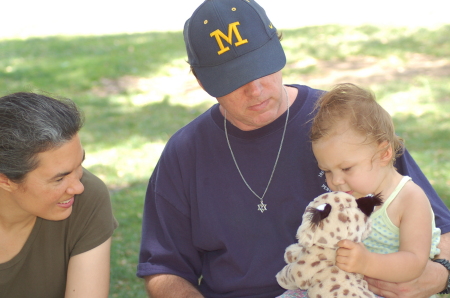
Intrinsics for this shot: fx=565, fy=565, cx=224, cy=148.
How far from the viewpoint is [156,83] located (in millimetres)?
9914

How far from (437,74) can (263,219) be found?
23.3ft

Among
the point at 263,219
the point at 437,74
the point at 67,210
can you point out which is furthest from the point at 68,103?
the point at 437,74

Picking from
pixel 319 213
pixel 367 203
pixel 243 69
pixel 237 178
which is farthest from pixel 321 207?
pixel 243 69

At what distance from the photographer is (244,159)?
2674mm

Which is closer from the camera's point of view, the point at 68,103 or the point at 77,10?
the point at 68,103

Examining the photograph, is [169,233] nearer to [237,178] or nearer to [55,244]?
[237,178]

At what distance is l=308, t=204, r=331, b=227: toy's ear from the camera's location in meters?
2.10

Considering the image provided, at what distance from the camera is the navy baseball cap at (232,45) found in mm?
2578

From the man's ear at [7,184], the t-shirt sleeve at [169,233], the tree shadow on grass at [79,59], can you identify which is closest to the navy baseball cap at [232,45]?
the t-shirt sleeve at [169,233]

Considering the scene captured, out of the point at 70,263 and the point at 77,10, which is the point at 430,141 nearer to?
the point at 70,263

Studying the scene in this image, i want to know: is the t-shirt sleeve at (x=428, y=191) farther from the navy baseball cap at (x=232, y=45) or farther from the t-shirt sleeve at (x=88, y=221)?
the t-shirt sleeve at (x=88, y=221)

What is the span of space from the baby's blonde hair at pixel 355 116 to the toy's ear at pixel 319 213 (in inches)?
14.4

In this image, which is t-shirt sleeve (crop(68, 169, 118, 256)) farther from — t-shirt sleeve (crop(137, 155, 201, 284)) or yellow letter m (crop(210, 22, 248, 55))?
yellow letter m (crop(210, 22, 248, 55))

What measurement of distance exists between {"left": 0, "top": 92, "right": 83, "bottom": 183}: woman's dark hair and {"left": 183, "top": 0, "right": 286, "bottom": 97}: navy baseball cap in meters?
0.71
